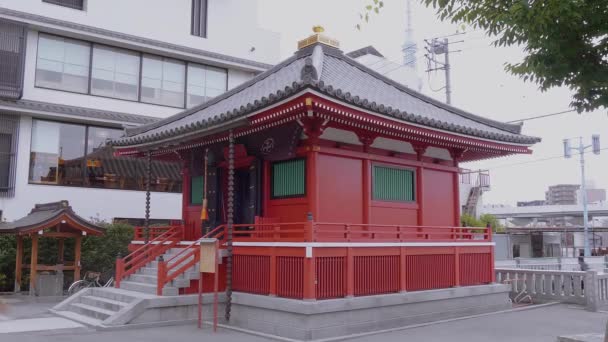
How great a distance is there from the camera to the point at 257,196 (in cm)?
1438

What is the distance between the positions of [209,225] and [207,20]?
15471 millimetres

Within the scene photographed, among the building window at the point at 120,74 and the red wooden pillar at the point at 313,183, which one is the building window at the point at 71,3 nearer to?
the building window at the point at 120,74

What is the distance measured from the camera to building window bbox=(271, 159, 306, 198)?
13.3m

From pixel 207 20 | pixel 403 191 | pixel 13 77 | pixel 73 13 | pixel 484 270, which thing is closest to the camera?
pixel 403 191

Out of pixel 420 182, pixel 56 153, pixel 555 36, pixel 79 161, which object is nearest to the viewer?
pixel 555 36

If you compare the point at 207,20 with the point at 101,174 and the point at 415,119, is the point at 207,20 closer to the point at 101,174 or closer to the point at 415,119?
the point at 101,174

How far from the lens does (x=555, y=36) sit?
8164 millimetres

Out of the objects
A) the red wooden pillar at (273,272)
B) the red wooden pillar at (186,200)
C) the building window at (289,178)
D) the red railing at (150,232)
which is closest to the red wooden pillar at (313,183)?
the building window at (289,178)

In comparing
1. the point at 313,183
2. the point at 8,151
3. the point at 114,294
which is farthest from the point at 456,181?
the point at 8,151

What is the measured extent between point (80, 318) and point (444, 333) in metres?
8.49

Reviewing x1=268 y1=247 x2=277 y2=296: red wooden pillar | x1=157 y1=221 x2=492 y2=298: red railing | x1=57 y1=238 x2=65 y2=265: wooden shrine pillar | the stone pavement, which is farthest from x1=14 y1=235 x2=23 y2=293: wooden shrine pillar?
x1=268 y1=247 x2=277 y2=296: red wooden pillar

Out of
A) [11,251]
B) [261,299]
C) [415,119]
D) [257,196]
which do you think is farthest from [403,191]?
[11,251]

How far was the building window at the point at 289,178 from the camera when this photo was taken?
1329 cm

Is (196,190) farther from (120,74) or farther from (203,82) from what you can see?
(203,82)
